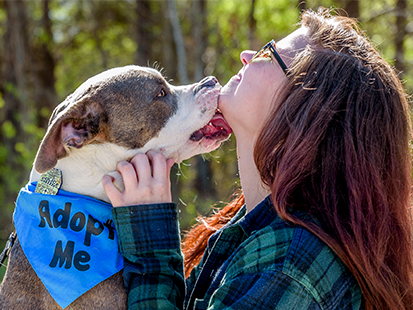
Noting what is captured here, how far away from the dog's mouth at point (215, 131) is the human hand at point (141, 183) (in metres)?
0.43

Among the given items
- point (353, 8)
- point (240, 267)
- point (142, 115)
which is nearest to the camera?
point (240, 267)

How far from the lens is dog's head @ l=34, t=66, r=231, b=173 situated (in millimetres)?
2506

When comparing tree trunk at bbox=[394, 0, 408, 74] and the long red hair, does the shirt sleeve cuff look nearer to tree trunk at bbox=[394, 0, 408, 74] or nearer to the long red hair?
the long red hair

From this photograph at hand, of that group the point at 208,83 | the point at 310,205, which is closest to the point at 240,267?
the point at 310,205

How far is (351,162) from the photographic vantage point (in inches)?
68.0

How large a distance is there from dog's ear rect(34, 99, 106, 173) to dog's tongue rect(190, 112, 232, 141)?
2.10ft

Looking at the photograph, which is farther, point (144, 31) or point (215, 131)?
point (144, 31)

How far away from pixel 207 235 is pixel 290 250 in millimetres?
1105

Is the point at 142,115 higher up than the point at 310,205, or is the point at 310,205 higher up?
the point at 142,115

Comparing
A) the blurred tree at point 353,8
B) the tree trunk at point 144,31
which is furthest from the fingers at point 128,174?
the tree trunk at point 144,31

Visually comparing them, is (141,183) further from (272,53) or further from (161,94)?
(272,53)

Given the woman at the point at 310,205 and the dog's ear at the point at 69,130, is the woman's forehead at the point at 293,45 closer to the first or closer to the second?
the woman at the point at 310,205

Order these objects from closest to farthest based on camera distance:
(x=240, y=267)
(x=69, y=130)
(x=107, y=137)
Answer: (x=240, y=267) < (x=69, y=130) < (x=107, y=137)

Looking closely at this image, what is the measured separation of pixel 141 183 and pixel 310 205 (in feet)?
3.00
